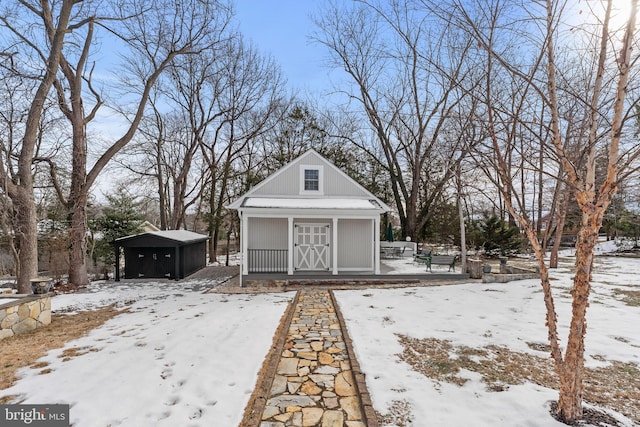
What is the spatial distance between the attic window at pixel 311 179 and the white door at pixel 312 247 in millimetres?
1524

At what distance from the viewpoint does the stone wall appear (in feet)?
17.3

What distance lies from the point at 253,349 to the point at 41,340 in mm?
3831

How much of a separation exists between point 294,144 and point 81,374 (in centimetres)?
1730

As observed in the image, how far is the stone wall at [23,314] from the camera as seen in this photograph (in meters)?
5.27

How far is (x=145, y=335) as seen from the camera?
16.7 feet

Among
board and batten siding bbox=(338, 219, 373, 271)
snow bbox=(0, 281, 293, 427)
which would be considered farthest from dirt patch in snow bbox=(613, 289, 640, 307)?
snow bbox=(0, 281, 293, 427)

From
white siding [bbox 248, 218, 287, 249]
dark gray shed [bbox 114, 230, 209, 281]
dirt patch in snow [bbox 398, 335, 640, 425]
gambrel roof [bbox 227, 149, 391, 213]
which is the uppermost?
gambrel roof [bbox 227, 149, 391, 213]

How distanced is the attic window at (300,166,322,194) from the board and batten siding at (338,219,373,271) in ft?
5.39

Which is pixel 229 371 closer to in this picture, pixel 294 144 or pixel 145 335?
pixel 145 335

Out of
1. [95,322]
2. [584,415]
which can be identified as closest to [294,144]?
[95,322]

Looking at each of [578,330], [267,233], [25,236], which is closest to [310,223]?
[267,233]

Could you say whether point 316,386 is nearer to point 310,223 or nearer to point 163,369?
point 163,369

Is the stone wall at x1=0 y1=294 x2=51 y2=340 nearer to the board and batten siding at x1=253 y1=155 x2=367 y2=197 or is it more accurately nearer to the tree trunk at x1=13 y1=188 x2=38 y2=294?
the tree trunk at x1=13 y1=188 x2=38 y2=294

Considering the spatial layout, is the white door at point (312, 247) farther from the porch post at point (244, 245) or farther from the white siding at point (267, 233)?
the porch post at point (244, 245)
